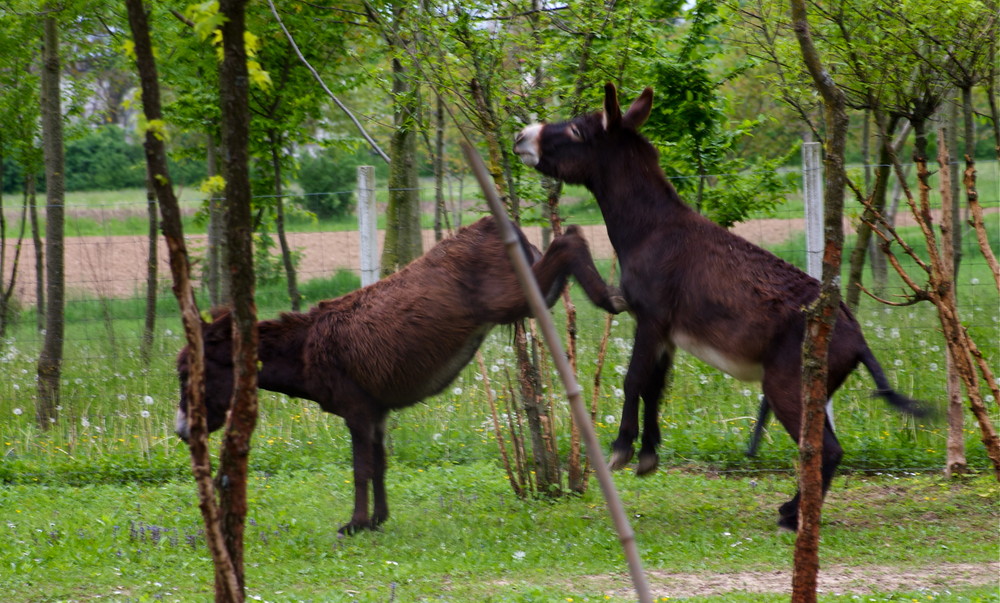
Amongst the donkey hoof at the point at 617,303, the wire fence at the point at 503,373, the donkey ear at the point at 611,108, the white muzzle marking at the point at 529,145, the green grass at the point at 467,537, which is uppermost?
the donkey ear at the point at 611,108

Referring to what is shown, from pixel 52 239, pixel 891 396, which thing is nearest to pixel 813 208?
pixel 891 396

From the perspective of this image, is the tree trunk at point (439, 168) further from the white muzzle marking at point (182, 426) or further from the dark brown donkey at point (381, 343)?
the white muzzle marking at point (182, 426)

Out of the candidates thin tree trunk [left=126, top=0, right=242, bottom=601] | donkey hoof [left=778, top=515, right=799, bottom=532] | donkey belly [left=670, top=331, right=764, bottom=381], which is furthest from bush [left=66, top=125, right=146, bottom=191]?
thin tree trunk [left=126, top=0, right=242, bottom=601]

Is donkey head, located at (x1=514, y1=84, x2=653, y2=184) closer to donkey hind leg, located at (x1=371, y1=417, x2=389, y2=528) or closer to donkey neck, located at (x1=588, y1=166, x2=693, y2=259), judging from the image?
donkey neck, located at (x1=588, y1=166, x2=693, y2=259)

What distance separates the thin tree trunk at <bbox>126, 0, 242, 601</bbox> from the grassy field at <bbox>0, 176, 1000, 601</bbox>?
82.9 inches

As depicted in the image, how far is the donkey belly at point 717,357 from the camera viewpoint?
18.5 ft

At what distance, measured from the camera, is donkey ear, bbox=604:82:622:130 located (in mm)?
5375

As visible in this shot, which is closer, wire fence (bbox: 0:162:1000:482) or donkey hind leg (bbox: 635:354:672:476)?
donkey hind leg (bbox: 635:354:672:476)

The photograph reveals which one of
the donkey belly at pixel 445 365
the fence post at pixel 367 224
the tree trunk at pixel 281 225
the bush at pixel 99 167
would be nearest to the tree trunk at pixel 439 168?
the fence post at pixel 367 224

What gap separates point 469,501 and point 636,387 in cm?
252

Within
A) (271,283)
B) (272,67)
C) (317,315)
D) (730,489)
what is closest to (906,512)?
(730,489)

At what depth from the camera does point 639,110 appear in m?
5.64

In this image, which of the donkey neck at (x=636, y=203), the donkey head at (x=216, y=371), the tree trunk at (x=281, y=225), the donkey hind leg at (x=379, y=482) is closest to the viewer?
the donkey neck at (x=636, y=203)

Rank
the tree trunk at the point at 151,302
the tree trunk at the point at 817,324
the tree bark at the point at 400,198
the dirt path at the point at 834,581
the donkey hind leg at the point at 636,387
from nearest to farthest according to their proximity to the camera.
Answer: the tree trunk at the point at 817,324
the dirt path at the point at 834,581
the donkey hind leg at the point at 636,387
the tree bark at the point at 400,198
the tree trunk at the point at 151,302
